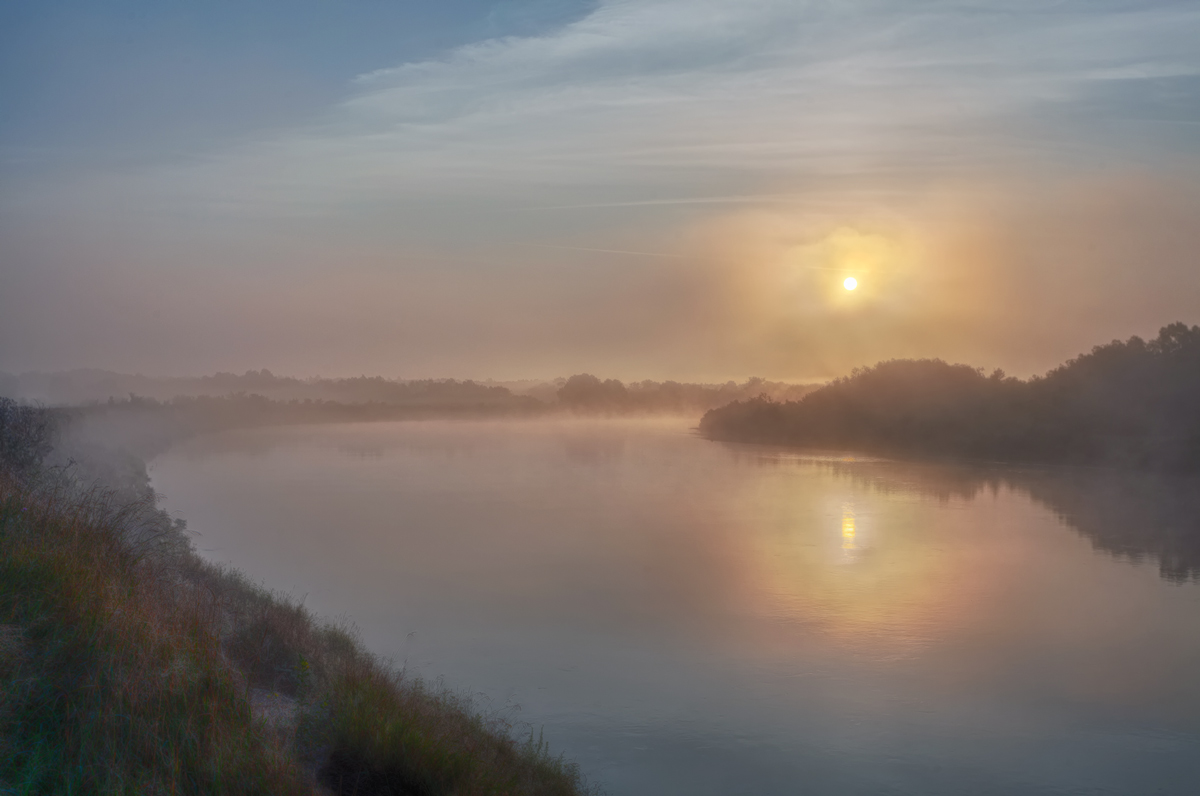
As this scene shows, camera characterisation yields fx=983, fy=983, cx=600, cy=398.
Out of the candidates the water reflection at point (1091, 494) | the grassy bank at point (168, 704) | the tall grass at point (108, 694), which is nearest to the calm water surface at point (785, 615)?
the water reflection at point (1091, 494)

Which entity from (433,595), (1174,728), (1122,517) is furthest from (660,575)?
(1122,517)

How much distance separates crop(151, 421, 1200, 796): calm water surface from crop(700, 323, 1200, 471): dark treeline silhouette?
18.5ft

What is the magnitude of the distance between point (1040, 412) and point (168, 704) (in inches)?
1528

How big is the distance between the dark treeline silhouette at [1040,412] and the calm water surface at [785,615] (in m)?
5.65

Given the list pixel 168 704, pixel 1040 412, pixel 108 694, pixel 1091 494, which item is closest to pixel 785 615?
pixel 168 704

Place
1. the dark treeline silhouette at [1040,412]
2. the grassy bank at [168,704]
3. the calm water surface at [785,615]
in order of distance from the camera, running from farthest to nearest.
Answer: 1. the dark treeline silhouette at [1040,412]
2. the calm water surface at [785,615]
3. the grassy bank at [168,704]

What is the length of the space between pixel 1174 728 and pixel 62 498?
361 inches

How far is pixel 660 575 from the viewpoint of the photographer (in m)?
15.3

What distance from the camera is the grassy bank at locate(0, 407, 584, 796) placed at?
4152 millimetres

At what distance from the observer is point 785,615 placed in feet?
41.3

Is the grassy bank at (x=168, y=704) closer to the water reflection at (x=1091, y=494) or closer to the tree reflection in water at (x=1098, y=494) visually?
the water reflection at (x=1091, y=494)

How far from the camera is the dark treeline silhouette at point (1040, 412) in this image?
108ft

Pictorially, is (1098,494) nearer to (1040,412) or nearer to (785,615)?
(1040,412)

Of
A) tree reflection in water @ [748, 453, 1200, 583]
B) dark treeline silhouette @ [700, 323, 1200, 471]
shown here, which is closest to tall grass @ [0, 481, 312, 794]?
tree reflection in water @ [748, 453, 1200, 583]
